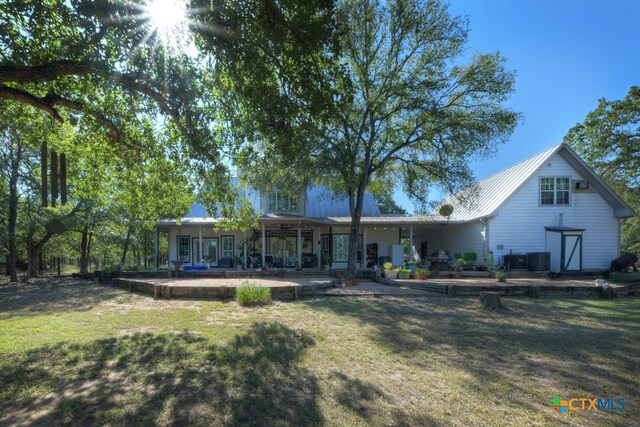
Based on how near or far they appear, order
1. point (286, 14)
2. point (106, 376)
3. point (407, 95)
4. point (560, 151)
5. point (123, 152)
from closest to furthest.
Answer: point (106, 376), point (286, 14), point (123, 152), point (407, 95), point (560, 151)

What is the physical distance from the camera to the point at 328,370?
4.44 metres

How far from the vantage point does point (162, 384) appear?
13.0 ft

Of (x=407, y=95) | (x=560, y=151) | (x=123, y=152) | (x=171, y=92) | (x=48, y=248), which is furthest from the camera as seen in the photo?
(x=48, y=248)

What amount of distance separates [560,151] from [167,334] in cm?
2008

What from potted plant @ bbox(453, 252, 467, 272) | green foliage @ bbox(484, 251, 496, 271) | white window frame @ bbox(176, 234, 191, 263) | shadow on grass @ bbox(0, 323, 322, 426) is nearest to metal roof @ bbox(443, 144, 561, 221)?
green foliage @ bbox(484, 251, 496, 271)

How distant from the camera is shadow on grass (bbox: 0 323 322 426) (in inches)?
128

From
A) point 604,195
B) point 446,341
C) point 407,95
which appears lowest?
point 446,341

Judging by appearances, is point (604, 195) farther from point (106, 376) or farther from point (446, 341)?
point (106, 376)

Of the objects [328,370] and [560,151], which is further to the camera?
[560,151]

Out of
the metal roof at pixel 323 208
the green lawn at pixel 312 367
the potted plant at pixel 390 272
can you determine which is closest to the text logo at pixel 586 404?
the green lawn at pixel 312 367

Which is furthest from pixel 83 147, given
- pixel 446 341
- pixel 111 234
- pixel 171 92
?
pixel 111 234

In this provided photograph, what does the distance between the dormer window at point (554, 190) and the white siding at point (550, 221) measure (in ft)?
0.73

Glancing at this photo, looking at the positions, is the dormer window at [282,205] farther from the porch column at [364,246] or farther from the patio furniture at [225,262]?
the porch column at [364,246]

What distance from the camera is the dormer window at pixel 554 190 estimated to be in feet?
60.7
